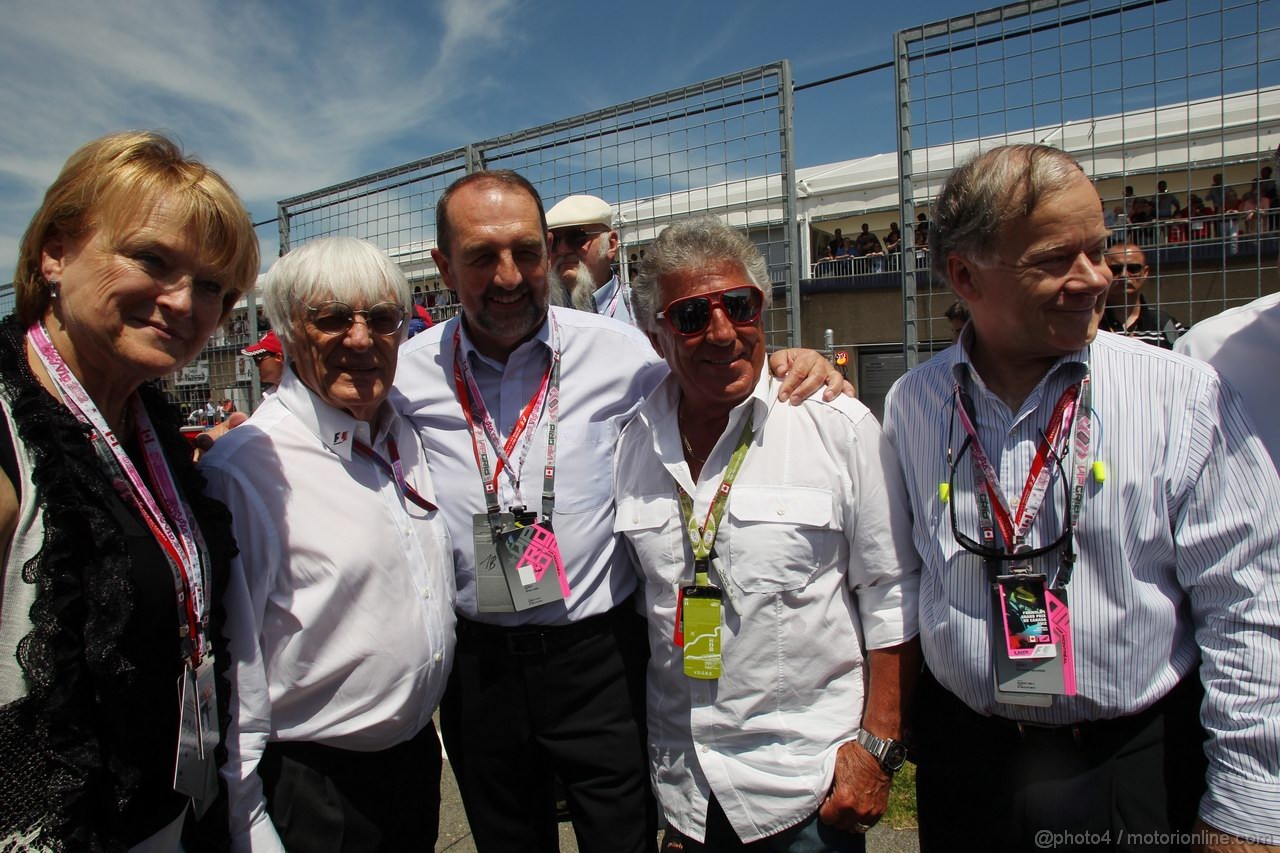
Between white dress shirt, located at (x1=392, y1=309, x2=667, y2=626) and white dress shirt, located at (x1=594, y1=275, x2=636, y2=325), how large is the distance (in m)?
1.88

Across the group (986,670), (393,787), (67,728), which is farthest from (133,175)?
(986,670)

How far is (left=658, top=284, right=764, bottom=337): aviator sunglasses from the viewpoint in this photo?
78.2 inches

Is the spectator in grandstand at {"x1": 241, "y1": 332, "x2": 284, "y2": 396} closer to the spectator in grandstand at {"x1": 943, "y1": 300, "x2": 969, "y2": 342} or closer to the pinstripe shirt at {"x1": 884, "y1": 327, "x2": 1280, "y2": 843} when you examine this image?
the spectator in grandstand at {"x1": 943, "y1": 300, "x2": 969, "y2": 342}

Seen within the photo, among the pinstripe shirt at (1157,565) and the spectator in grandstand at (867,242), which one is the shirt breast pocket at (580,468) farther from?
the spectator in grandstand at (867,242)

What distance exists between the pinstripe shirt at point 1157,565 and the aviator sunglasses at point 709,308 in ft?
2.03

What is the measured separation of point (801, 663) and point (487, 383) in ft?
4.48

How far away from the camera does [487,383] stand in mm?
2525

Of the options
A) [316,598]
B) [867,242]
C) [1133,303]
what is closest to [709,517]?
[316,598]

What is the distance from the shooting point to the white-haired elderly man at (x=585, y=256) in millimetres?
4254

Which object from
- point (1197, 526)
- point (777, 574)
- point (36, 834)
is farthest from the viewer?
point (777, 574)

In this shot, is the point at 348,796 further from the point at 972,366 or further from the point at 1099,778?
the point at 972,366

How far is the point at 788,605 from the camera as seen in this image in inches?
75.6

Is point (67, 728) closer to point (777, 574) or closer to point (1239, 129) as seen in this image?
point (777, 574)

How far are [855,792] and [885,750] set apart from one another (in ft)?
0.43
